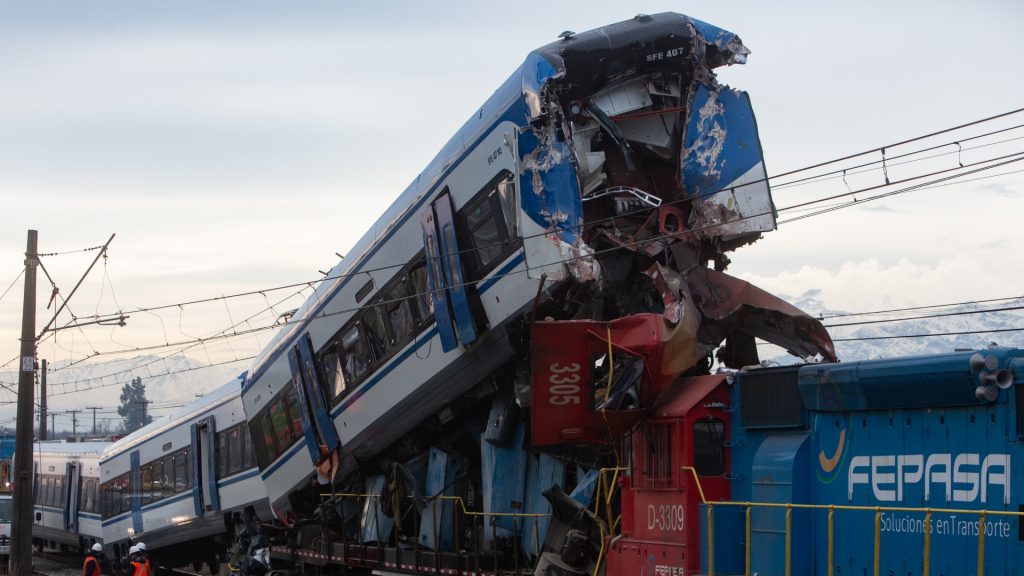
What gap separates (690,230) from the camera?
13445mm

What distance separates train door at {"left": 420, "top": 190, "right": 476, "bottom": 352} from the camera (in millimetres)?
14430

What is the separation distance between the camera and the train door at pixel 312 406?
1838 centimetres

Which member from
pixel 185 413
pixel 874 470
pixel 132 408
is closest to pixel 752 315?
pixel 874 470

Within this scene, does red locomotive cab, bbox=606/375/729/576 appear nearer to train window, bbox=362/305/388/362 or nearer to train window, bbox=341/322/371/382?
train window, bbox=362/305/388/362

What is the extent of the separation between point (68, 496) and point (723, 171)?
2936 centimetres

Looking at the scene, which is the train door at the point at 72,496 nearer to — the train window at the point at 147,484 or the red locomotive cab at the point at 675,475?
the train window at the point at 147,484

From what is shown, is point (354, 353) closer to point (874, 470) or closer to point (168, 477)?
point (874, 470)

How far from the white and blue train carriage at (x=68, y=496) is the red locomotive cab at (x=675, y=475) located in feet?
80.4

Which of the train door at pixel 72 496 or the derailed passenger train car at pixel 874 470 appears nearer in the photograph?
the derailed passenger train car at pixel 874 470

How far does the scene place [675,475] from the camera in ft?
37.9

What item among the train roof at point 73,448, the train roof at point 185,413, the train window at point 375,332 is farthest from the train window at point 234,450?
the train roof at point 73,448

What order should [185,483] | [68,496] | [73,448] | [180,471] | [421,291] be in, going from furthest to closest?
[73,448] → [68,496] → [180,471] → [185,483] → [421,291]

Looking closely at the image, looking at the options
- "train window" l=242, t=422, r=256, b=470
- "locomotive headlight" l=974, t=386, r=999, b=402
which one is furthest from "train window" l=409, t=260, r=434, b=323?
"train window" l=242, t=422, r=256, b=470

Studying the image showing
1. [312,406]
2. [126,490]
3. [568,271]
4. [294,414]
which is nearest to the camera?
[568,271]
